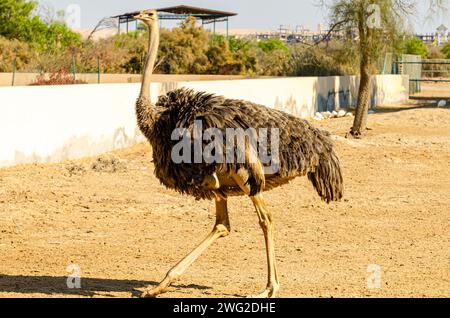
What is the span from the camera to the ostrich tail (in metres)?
7.40

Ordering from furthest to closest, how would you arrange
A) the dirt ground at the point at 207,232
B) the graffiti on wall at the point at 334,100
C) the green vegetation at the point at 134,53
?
the green vegetation at the point at 134,53
the graffiti on wall at the point at 334,100
the dirt ground at the point at 207,232

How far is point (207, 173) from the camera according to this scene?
6.97 meters

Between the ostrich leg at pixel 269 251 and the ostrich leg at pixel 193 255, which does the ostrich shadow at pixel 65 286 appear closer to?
the ostrich leg at pixel 193 255

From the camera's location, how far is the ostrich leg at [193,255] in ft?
22.8

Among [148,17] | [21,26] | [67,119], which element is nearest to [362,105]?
[67,119]

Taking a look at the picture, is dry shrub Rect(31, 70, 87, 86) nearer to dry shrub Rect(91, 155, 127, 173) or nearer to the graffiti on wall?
the graffiti on wall

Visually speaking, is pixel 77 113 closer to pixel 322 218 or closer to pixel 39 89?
pixel 39 89

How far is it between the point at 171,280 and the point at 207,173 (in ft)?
2.70

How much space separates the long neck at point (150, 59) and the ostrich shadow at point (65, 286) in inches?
58.5

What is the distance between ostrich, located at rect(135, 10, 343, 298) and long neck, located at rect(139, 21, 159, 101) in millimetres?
16

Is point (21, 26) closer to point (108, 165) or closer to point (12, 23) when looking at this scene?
point (12, 23)

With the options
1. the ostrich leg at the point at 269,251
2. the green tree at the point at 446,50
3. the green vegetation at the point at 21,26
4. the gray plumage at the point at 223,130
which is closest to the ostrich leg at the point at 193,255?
the gray plumage at the point at 223,130

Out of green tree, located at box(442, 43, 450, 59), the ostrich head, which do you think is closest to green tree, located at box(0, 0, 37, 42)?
the ostrich head
